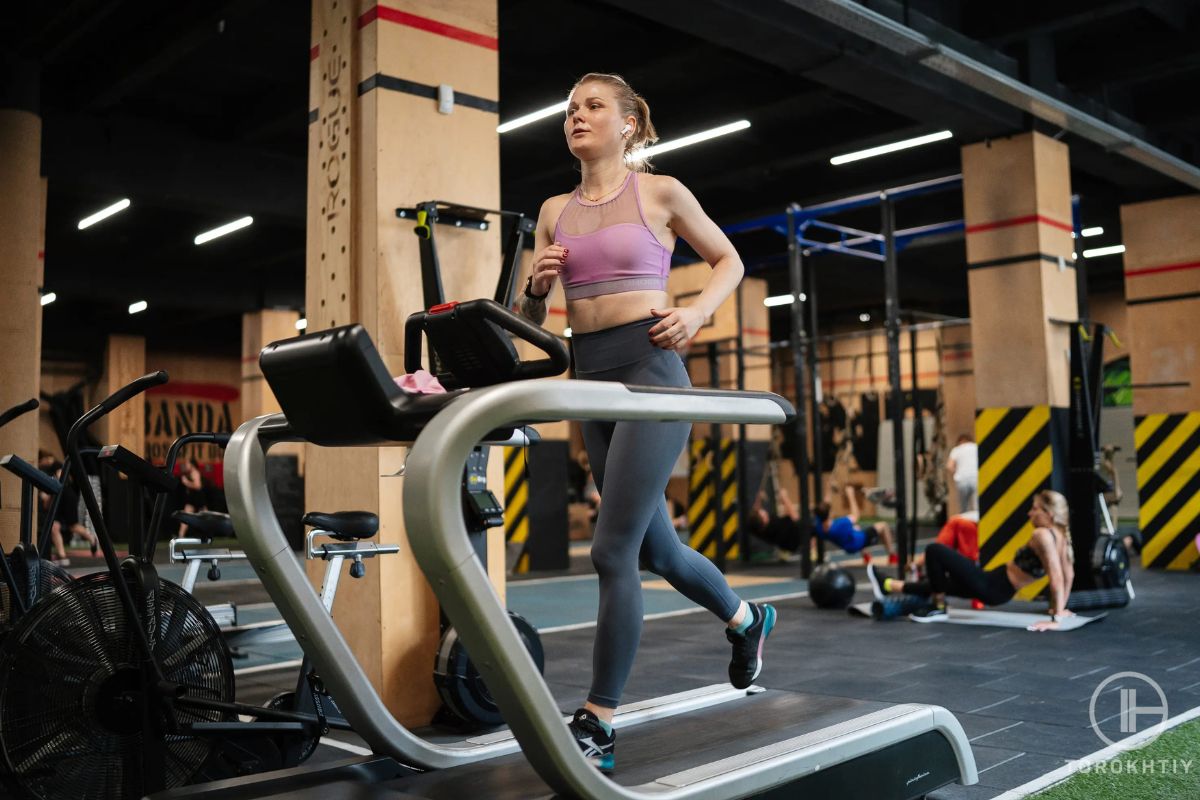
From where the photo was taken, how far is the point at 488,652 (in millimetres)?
1679

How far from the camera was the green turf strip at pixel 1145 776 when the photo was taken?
8.25ft

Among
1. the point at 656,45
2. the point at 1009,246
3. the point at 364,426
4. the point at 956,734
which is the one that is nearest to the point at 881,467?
the point at 1009,246

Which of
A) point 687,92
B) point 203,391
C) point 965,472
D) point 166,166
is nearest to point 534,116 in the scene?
point 687,92

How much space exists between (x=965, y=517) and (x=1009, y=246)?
195cm

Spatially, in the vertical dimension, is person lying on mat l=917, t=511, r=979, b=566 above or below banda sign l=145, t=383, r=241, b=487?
below

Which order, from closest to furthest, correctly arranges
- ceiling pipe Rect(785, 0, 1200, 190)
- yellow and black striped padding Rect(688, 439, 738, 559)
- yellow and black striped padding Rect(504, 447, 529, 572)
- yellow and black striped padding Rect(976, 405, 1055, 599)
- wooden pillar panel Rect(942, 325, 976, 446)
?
ceiling pipe Rect(785, 0, 1200, 190), yellow and black striped padding Rect(976, 405, 1055, 599), yellow and black striped padding Rect(504, 447, 529, 572), yellow and black striped padding Rect(688, 439, 738, 559), wooden pillar panel Rect(942, 325, 976, 446)

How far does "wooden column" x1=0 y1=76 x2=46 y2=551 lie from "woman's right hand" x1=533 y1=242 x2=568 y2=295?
5.26m

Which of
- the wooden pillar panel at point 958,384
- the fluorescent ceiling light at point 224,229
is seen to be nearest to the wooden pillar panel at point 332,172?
the fluorescent ceiling light at point 224,229

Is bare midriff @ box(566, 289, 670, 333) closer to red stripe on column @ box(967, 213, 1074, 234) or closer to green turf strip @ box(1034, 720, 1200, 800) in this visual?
green turf strip @ box(1034, 720, 1200, 800)

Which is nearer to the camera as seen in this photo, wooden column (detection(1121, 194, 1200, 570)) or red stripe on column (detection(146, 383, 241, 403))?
wooden column (detection(1121, 194, 1200, 570))

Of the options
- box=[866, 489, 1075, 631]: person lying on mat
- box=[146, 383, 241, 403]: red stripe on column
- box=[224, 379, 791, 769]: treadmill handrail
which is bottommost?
box=[866, 489, 1075, 631]: person lying on mat

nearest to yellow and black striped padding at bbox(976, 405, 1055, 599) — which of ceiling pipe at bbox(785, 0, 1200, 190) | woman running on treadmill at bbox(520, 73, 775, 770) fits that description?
ceiling pipe at bbox(785, 0, 1200, 190)

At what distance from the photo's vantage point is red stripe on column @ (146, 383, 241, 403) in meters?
18.4

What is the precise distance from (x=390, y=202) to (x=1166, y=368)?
26.2 ft
